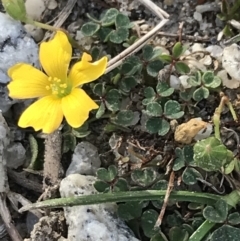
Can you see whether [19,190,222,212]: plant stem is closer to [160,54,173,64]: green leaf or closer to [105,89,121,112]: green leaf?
[105,89,121,112]: green leaf

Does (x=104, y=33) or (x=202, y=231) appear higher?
(x=104, y=33)

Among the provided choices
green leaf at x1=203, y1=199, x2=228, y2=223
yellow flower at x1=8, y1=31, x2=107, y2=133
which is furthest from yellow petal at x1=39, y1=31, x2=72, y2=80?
green leaf at x1=203, y1=199, x2=228, y2=223

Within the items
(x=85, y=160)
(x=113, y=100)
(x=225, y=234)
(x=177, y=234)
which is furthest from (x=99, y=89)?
(x=225, y=234)

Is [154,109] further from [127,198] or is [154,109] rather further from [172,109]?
[127,198]

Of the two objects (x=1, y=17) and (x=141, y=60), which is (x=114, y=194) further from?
(x=1, y=17)

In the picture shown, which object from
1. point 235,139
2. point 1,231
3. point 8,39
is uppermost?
point 8,39

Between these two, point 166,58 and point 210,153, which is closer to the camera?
point 210,153

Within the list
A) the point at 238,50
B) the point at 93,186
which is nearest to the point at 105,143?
the point at 93,186
